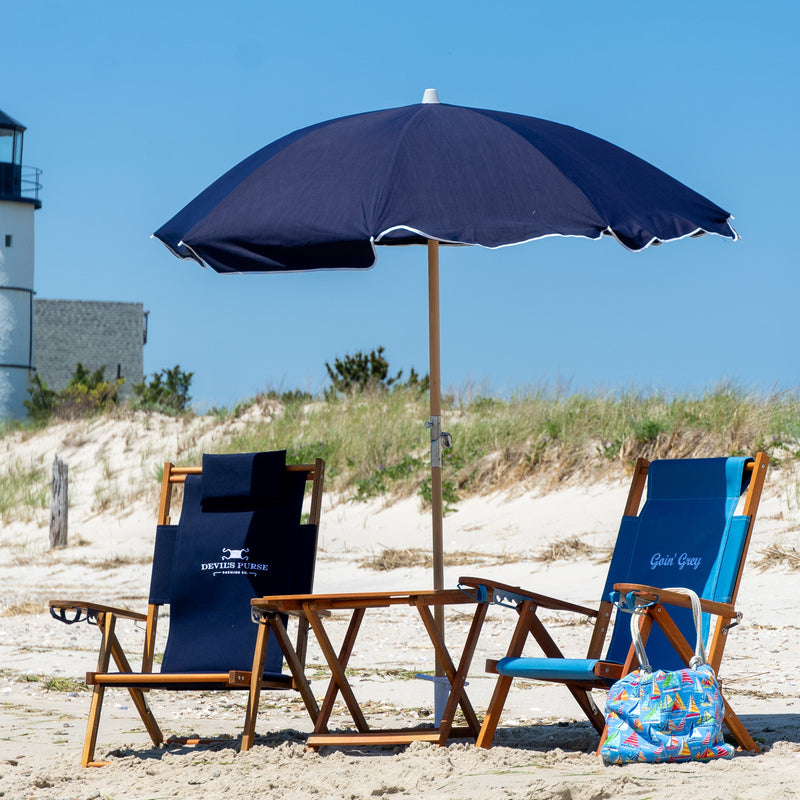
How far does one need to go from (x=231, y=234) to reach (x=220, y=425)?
46.4 ft

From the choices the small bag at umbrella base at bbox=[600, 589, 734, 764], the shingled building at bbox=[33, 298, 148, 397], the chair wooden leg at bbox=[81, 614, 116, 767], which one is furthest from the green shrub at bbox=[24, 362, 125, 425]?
the small bag at umbrella base at bbox=[600, 589, 734, 764]

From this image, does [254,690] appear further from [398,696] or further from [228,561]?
[398,696]

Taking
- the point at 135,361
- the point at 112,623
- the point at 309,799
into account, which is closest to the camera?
the point at 309,799

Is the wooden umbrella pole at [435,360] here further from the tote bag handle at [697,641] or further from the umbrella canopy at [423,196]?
→ the tote bag handle at [697,641]

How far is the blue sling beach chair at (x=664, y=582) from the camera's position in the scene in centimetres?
373

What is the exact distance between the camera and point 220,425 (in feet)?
58.2

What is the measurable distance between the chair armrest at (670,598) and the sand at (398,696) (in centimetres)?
45

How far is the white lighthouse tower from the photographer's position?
97.9 feet

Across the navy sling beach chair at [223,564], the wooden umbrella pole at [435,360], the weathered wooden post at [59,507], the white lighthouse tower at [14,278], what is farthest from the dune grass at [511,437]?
the white lighthouse tower at [14,278]

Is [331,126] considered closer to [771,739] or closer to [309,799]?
[309,799]

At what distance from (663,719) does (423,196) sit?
1.70 m

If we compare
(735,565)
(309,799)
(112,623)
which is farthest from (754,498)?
(112,623)

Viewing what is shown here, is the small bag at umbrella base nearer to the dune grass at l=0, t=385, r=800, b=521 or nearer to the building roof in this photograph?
the dune grass at l=0, t=385, r=800, b=521

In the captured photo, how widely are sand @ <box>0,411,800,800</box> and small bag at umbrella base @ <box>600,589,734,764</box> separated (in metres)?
0.06
